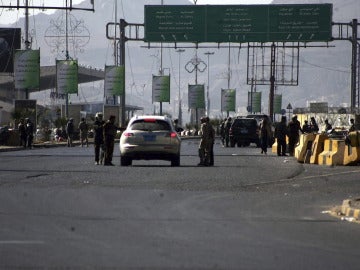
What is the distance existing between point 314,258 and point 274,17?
54.2 meters

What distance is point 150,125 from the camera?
34.3 meters

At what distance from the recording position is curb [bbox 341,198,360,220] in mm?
16469

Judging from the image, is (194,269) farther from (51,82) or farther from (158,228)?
(51,82)

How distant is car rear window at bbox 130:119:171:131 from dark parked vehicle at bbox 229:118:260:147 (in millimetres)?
26609

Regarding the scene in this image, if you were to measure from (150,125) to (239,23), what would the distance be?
103ft

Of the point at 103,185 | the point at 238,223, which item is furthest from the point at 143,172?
the point at 238,223

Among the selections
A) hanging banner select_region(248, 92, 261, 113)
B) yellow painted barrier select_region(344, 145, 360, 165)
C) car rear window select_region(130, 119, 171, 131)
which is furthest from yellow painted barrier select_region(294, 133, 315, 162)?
hanging banner select_region(248, 92, 261, 113)

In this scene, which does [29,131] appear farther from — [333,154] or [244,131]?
[333,154]

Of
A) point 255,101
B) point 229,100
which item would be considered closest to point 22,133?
point 229,100

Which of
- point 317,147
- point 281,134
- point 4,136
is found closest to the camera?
point 317,147

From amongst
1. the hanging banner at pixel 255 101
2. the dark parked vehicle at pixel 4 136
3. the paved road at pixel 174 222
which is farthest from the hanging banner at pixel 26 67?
the hanging banner at pixel 255 101

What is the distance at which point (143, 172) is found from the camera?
30.0 metres

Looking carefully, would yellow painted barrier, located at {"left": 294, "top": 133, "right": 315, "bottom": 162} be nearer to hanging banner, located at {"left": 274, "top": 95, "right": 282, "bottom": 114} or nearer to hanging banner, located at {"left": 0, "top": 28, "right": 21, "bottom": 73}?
hanging banner, located at {"left": 0, "top": 28, "right": 21, "bottom": 73}

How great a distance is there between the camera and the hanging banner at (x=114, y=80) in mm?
68688
